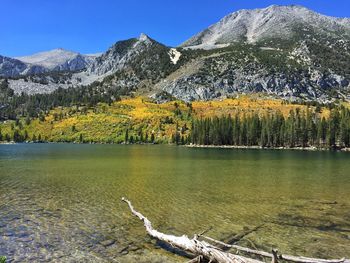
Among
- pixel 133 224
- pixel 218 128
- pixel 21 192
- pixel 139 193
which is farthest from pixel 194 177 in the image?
pixel 218 128

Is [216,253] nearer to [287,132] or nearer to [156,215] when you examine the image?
[156,215]

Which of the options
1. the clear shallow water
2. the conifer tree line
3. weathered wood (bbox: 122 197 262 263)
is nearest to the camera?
weathered wood (bbox: 122 197 262 263)

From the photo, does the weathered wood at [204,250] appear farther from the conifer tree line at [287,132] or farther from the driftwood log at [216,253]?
the conifer tree line at [287,132]

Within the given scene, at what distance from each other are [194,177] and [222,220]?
30.7 m

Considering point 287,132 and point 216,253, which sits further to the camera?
point 287,132

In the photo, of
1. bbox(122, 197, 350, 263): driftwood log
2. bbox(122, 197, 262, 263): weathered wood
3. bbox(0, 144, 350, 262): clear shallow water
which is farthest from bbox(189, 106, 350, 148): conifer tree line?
bbox(122, 197, 350, 263): driftwood log

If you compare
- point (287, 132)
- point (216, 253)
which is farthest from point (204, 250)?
point (287, 132)

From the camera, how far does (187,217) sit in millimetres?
31406

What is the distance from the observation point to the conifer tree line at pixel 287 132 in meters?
170

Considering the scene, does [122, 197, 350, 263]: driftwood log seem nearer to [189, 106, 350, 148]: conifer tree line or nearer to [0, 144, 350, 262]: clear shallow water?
[0, 144, 350, 262]: clear shallow water

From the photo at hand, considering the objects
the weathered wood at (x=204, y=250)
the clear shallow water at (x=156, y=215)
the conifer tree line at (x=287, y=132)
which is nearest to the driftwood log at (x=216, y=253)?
the weathered wood at (x=204, y=250)

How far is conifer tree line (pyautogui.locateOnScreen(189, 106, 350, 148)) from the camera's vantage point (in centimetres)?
16988

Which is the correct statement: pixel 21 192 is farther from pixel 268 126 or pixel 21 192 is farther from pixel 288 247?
pixel 268 126

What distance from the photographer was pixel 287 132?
177 m
